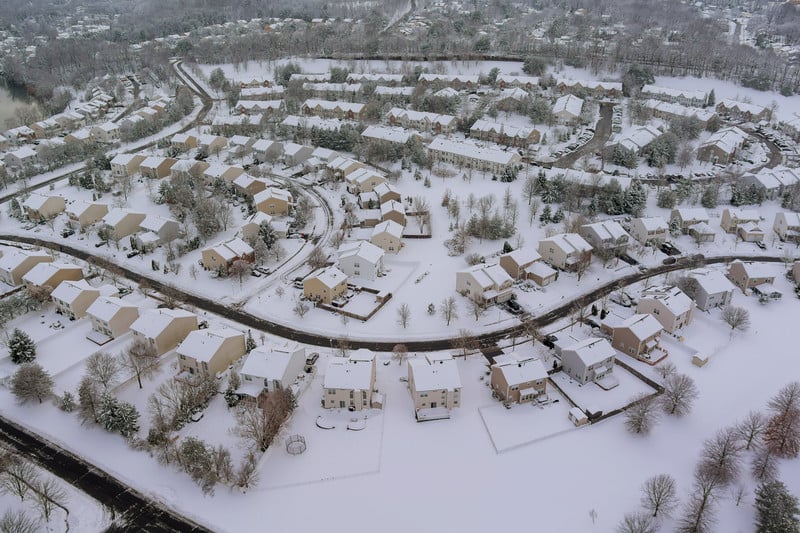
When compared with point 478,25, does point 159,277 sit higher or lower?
lower

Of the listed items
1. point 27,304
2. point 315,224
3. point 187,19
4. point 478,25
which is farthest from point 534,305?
point 187,19

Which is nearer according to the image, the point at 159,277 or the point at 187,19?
the point at 159,277

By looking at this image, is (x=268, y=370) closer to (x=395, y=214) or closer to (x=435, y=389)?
(x=435, y=389)

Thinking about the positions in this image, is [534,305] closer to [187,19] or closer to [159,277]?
[159,277]

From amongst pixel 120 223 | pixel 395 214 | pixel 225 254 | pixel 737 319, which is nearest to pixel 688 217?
pixel 737 319

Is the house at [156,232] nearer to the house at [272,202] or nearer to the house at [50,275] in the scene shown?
the house at [50,275]

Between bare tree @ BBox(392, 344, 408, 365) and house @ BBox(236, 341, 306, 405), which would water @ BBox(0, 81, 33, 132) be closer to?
house @ BBox(236, 341, 306, 405)
